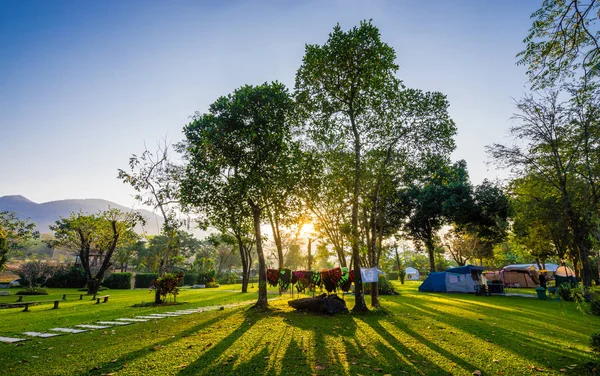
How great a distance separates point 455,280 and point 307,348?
70.9 feet

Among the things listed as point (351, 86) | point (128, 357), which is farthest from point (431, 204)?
point (128, 357)

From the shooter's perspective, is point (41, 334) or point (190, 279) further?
point (190, 279)

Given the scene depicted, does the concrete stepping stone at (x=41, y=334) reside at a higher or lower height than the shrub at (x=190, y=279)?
higher

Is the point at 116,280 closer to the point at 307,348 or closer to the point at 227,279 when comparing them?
the point at 227,279

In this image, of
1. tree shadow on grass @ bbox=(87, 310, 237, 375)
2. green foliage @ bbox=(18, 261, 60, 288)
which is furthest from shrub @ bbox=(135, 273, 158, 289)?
tree shadow on grass @ bbox=(87, 310, 237, 375)

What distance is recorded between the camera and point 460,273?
23.2 m

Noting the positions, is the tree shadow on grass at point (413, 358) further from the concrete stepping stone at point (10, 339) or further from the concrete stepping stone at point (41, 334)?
the concrete stepping stone at point (10, 339)

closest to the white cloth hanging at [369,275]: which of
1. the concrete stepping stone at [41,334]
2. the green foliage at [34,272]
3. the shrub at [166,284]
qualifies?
the concrete stepping stone at [41,334]

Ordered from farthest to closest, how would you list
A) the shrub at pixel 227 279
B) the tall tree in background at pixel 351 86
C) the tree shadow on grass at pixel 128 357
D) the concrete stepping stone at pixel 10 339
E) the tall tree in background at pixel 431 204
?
the shrub at pixel 227 279, the tall tree in background at pixel 431 204, the tall tree in background at pixel 351 86, the concrete stepping stone at pixel 10 339, the tree shadow on grass at pixel 128 357

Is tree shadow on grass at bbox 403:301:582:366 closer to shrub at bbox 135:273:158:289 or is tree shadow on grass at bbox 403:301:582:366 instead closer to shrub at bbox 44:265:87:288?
shrub at bbox 135:273:158:289

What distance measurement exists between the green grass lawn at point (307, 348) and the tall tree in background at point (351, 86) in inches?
156

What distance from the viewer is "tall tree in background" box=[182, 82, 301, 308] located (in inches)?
482

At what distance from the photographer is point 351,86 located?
38.8 ft

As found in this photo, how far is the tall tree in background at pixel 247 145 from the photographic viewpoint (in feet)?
40.2
